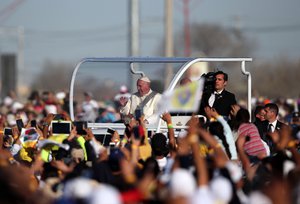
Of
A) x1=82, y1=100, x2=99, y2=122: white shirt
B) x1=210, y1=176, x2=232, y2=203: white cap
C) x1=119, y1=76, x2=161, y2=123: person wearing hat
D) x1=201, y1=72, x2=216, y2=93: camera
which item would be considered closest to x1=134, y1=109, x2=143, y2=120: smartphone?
x1=119, y1=76, x2=161, y2=123: person wearing hat

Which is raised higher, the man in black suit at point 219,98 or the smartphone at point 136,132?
the man in black suit at point 219,98

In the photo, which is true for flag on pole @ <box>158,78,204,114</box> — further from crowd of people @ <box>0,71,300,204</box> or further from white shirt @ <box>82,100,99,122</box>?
white shirt @ <box>82,100,99,122</box>

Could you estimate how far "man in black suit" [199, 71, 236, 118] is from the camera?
16703mm

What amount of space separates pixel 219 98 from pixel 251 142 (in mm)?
2546

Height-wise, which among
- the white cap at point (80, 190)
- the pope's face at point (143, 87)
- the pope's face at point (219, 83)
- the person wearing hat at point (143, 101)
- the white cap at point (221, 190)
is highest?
the pope's face at point (219, 83)

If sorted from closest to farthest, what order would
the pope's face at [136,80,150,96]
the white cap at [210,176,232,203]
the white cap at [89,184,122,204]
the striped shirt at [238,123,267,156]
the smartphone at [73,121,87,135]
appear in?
the white cap at [89,184,122,204]
the white cap at [210,176,232,203]
the striped shirt at [238,123,267,156]
the smartphone at [73,121,87,135]
the pope's face at [136,80,150,96]

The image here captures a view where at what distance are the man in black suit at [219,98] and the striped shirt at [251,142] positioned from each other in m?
2.15

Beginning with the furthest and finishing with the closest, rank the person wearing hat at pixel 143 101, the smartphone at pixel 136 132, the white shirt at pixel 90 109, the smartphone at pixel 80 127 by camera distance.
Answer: the white shirt at pixel 90 109, the person wearing hat at pixel 143 101, the smartphone at pixel 80 127, the smartphone at pixel 136 132

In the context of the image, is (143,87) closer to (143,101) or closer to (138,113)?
(143,101)

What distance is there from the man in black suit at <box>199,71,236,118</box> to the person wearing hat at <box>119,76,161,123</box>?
0.95 m

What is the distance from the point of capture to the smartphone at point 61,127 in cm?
1622

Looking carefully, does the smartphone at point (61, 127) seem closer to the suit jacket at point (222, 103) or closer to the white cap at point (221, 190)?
the suit jacket at point (222, 103)

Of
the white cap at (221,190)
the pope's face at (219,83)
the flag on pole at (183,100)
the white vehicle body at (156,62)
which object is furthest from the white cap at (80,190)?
the pope's face at (219,83)

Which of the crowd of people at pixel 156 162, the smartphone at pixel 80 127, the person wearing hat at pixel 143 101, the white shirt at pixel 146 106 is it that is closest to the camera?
the crowd of people at pixel 156 162
